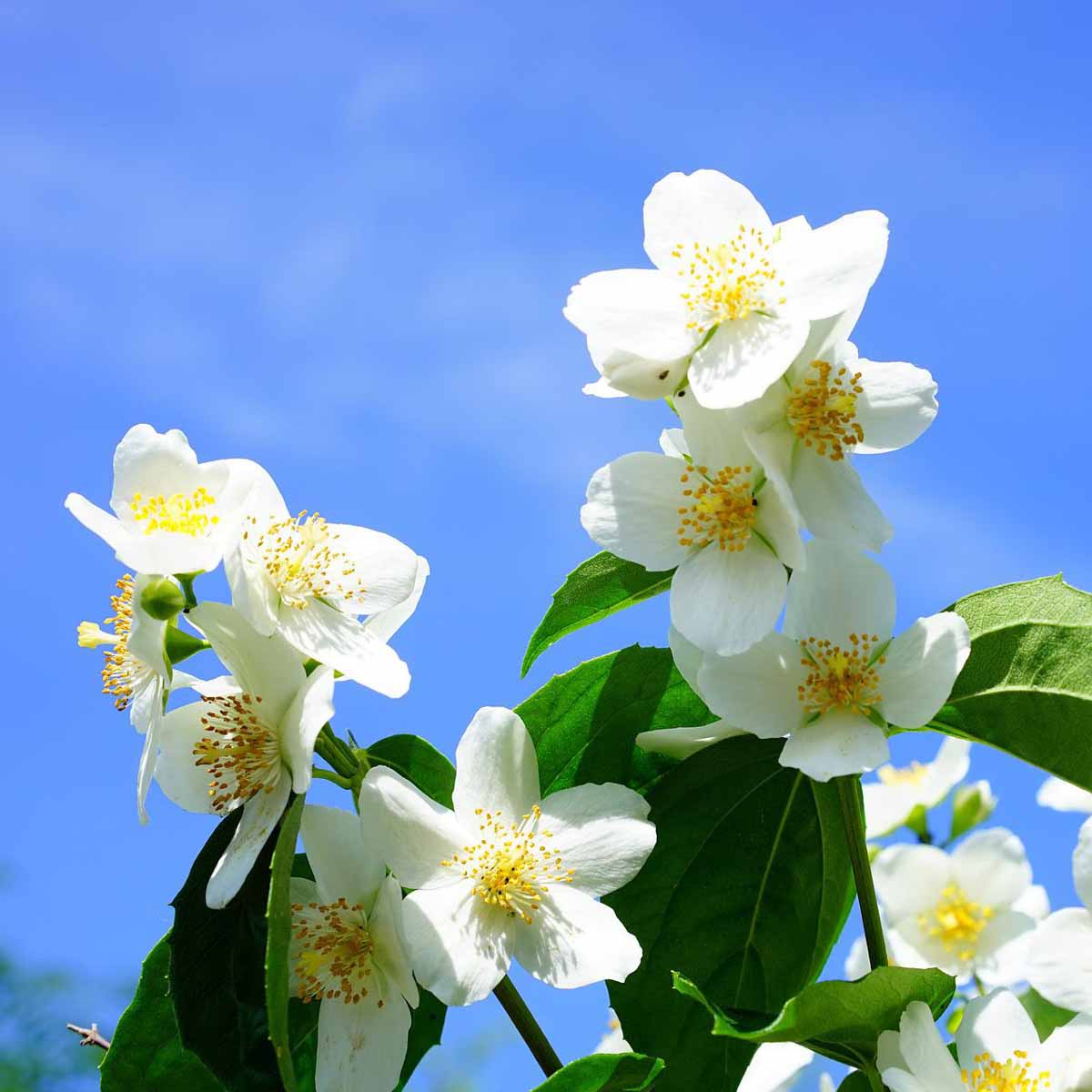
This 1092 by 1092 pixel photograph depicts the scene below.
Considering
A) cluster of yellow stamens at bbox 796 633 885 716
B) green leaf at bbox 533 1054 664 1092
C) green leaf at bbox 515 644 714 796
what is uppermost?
green leaf at bbox 515 644 714 796

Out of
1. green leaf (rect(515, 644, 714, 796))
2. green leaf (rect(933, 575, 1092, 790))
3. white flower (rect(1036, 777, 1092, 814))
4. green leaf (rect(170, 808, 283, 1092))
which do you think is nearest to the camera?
green leaf (rect(170, 808, 283, 1092))

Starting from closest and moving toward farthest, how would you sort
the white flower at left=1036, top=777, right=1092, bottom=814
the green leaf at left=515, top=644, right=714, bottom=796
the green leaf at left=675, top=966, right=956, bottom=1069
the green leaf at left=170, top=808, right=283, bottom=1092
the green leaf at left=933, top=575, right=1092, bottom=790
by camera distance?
the green leaf at left=675, top=966, right=956, bottom=1069 < the green leaf at left=170, top=808, right=283, bottom=1092 < the green leaf at left=933, top=575, right=1092, bottom=790 < the green leaf at left=515, top=644, right=714, bottom=796 < the white flower at left=1036, top=777, right=1092, bottom=814

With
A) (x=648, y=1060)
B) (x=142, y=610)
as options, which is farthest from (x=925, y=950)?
(x=142, y=610)

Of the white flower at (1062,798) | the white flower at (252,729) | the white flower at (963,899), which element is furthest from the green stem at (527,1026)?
the white flower at (963,899)

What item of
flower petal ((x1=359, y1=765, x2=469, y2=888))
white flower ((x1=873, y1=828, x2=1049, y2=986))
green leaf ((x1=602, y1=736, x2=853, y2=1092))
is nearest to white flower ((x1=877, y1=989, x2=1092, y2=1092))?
green leaf ((x1=602, y1=736, x2=853, y2=1092))

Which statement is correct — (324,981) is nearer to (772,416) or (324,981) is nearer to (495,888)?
(495,888)

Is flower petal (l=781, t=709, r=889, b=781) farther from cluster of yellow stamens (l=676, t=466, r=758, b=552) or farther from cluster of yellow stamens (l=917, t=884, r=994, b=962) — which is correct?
cluster of yellow stamens (l=917, t=884, r=994, b=962)

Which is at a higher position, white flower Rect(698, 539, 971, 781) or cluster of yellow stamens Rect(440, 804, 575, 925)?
white flower Rect(698, 539, 971, 781)
